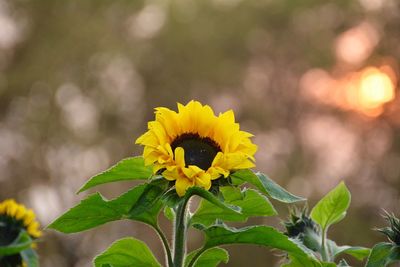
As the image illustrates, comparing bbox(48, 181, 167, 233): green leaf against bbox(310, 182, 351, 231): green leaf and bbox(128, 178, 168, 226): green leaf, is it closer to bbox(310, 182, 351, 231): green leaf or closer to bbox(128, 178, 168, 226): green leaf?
bbox(128, 178, 168, 226): green leaf

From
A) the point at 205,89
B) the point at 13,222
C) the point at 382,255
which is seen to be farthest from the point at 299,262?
the point at 205,89

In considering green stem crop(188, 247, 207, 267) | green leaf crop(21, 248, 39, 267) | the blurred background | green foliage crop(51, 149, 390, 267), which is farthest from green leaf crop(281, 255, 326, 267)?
the blurred background

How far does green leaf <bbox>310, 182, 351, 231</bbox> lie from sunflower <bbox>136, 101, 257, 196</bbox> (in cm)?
21

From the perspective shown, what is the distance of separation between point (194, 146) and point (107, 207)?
12 cm

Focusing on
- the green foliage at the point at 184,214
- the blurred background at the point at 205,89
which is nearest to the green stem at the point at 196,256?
the green foliage at the point at 184,214

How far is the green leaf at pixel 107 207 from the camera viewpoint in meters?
0.82

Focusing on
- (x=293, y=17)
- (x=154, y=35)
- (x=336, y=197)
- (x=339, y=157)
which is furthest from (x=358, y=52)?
(x=336, y=197)

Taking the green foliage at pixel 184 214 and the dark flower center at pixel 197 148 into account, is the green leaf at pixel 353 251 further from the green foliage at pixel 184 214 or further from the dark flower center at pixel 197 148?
the dark flower center at pixel 197 148

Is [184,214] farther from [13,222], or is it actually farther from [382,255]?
[13,222]

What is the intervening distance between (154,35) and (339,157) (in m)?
3.53

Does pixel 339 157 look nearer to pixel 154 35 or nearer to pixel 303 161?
pixel 303 161

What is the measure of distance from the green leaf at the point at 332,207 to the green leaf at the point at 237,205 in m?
0.19

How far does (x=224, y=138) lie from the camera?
88cm

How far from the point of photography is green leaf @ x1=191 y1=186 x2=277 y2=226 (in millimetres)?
869
